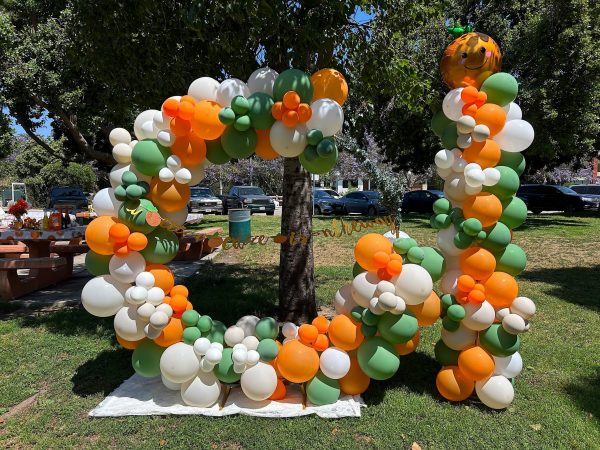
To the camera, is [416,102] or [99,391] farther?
[416,102]

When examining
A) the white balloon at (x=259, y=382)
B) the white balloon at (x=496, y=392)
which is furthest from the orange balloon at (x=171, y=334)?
the white balloon at (x=496, y=392)

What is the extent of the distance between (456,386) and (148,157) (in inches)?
131

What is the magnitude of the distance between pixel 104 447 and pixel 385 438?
2.11m

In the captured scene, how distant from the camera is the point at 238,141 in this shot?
12.6 ft

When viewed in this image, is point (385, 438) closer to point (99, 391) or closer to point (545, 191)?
point (99, 391)

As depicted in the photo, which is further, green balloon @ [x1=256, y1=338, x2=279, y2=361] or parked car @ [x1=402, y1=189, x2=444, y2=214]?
parked car @ [x1=402, y1=189, x2=444, y2=214]

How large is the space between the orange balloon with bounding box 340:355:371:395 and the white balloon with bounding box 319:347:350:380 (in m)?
0.11

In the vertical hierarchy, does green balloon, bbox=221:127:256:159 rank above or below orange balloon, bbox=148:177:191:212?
above

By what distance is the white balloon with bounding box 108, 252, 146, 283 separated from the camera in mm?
3748

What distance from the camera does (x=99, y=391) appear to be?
13.6 ft

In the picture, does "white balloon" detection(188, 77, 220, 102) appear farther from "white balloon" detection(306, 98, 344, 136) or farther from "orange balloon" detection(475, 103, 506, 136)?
"orange balloon" detection(475, 103, 506, 136)

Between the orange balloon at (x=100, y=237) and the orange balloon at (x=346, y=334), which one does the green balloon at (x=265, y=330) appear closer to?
the orange balloon at (x=346, y=334)

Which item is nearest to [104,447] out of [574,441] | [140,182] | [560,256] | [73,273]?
[140,182]

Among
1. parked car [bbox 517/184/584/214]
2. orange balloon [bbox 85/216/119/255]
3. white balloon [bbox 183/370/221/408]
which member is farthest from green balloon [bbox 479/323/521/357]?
parked car [bbox 517/184/584/214]
